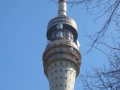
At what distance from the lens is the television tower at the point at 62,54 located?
5172 centimetres

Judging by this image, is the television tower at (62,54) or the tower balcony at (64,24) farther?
the tower balcony at (64,24)

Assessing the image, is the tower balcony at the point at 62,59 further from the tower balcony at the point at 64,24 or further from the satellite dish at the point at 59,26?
the tower balcony at the point at 64,24

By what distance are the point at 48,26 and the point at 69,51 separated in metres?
9.46

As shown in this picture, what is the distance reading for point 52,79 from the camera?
170 feet

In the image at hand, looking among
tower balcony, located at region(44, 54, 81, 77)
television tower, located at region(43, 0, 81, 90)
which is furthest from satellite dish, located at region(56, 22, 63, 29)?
tower balcony, located at region(44, 54, 81, 77)

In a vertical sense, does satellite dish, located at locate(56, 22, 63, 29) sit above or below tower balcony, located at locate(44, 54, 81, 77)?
above

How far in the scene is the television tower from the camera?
51.7 meters

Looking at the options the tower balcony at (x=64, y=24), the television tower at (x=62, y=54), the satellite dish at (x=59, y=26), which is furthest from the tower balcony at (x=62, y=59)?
the tower balcony at (x=64, y=24)

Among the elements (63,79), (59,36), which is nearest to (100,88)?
(63,79)

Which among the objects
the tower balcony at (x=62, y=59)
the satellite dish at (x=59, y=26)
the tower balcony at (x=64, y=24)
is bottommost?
the tower balcony at (x=62, y=59)

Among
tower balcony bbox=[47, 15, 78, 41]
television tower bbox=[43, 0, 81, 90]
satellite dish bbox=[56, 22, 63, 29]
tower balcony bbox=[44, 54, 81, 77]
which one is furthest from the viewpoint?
tower balcony bbox=[47, 15, 78, 41]

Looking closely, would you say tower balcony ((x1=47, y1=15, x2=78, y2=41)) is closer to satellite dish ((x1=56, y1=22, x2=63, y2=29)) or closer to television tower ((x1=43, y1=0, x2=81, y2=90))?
television tower ((x1=43, y1=0, x2=81, y2=90))

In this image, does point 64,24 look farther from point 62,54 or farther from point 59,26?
point 62,54

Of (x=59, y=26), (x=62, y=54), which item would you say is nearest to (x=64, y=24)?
(x=59, y=26)
